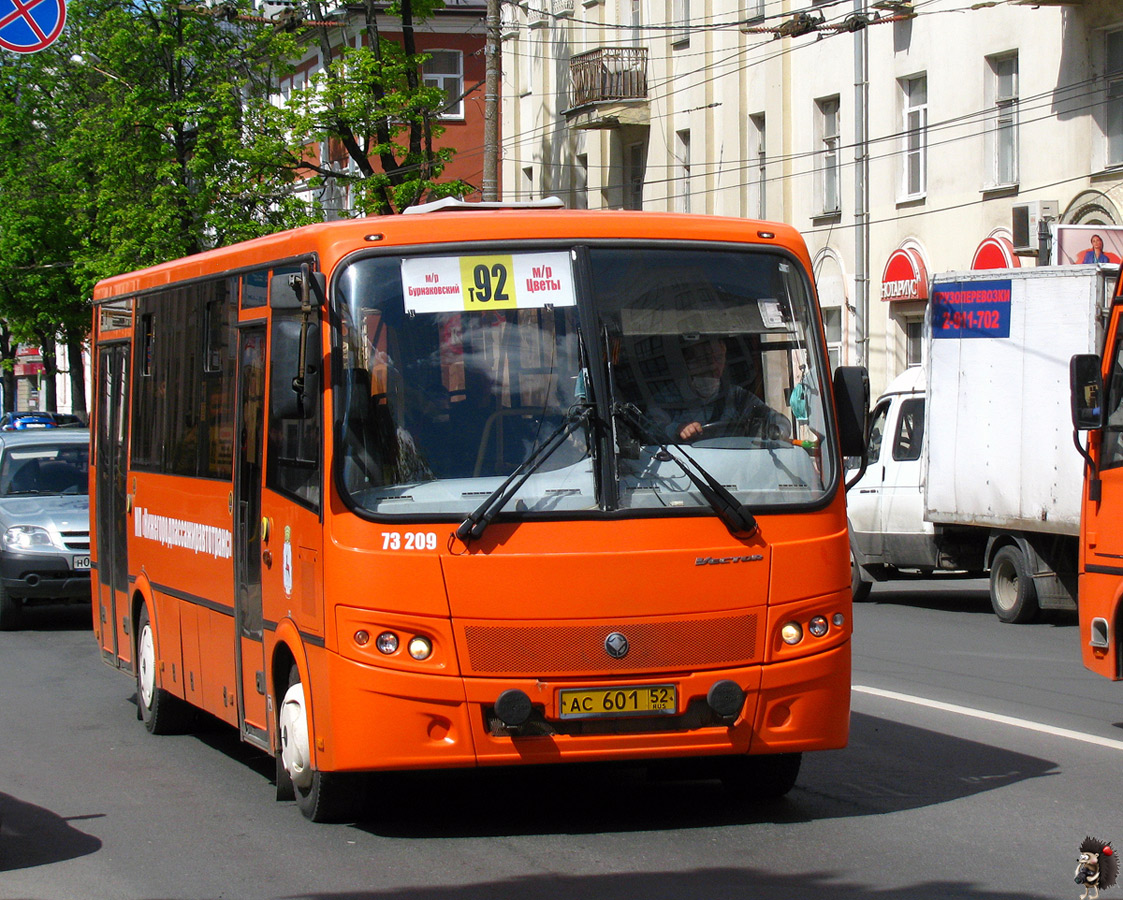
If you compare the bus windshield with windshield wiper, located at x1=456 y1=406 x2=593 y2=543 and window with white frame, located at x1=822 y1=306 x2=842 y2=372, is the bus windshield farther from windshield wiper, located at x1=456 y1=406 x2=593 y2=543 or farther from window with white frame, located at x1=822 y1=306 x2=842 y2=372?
window with white frame, located at x1=822 y1=306 x2=842 y2=372

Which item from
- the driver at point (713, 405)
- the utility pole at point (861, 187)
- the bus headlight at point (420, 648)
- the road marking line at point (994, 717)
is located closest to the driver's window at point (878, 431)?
the road marking line at point (994, 717)

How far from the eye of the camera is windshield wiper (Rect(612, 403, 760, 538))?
295 inches

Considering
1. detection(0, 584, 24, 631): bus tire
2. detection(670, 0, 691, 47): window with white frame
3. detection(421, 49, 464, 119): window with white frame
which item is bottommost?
detection(0, 584, 24, 631): bus tire

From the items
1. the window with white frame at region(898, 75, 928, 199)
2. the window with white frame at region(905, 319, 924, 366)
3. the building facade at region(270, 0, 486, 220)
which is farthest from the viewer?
the building facade at region(270, 0, 486, 220)

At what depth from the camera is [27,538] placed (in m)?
17.5

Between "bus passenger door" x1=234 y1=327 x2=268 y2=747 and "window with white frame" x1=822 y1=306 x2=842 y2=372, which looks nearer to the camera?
"bus passenger door" x1=234 y1=327 x2=268 y2=747

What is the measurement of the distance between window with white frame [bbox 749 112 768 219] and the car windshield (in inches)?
821

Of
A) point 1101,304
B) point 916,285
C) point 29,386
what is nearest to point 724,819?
point 1101,304

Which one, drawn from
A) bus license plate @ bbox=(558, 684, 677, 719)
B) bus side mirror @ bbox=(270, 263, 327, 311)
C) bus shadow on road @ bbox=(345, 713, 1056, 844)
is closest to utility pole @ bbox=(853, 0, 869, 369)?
bus shadow on road @ bbox=(345, 713, 1056, 844)

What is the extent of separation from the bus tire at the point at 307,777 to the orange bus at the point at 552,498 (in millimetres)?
17

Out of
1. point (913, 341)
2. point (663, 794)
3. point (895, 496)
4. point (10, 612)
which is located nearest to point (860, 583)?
point (895, 496)

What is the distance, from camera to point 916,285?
31562 mm

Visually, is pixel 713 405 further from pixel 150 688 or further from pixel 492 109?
pixel 492 109

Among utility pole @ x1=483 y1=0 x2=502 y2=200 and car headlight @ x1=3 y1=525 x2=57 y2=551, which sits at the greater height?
utility pole @ x1=483 y1=0 x2=502 y2=200
